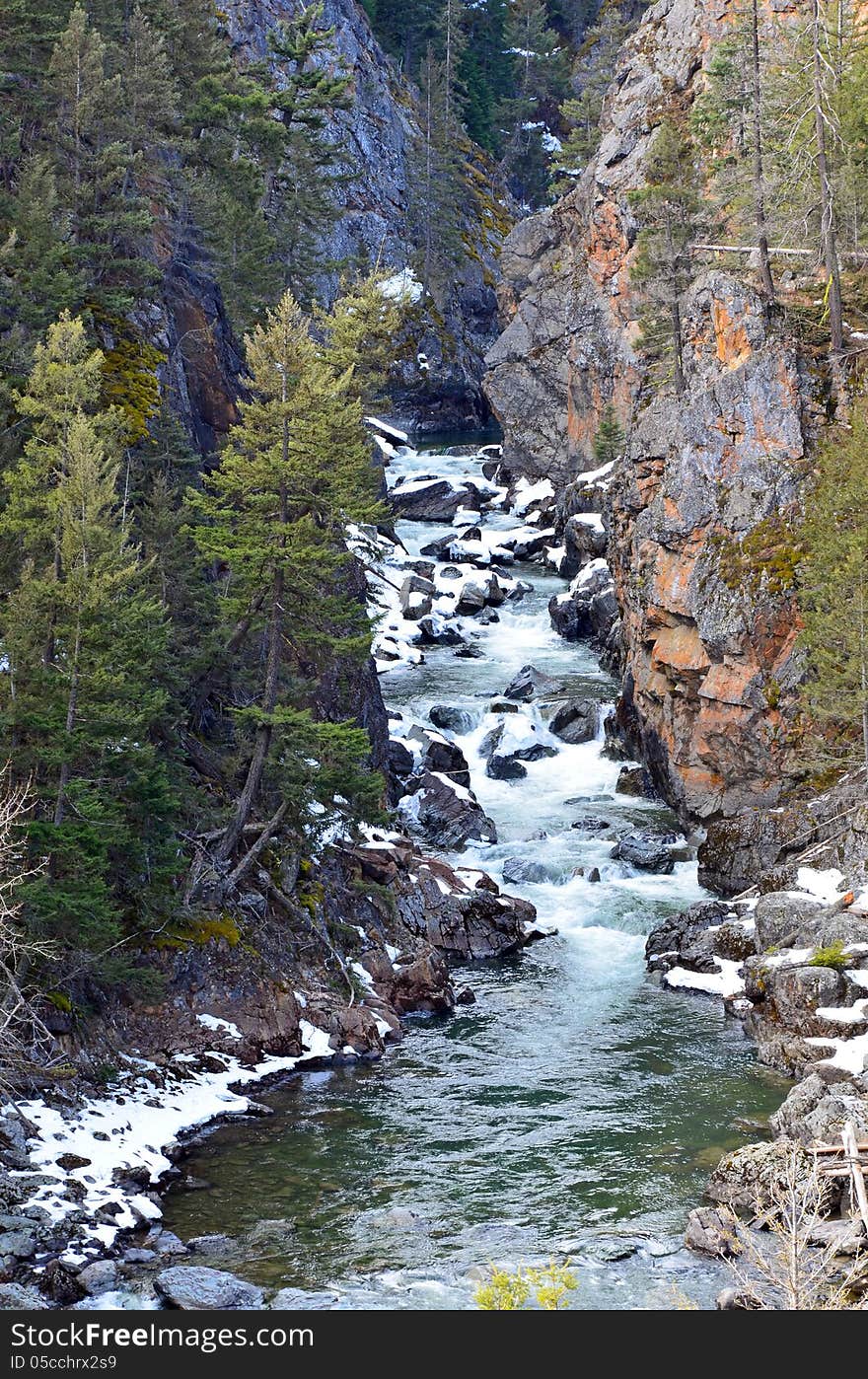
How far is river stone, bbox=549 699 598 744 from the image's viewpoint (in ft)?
155

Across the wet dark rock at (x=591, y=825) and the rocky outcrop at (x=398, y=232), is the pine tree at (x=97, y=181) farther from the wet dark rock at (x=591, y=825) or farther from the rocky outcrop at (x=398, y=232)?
the rocky outcrop at (x=398, y=232)

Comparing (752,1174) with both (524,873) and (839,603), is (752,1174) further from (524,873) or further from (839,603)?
(524,873)

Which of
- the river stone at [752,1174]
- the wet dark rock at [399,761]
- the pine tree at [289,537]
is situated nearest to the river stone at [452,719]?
the wet dark rock at [399,761]

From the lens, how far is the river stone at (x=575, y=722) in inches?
1861

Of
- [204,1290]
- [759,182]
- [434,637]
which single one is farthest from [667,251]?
[204,1290]

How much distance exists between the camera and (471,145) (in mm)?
110375

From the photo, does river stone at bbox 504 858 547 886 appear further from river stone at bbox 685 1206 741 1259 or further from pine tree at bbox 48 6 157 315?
pine tree at bbox 48 6 157 315

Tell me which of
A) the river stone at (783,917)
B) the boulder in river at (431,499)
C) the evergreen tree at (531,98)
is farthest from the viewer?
the evergreen tree at (531,98)

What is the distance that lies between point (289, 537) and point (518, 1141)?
14171 mm

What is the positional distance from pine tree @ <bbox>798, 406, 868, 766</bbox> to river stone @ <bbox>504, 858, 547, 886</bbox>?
8892 millimetres

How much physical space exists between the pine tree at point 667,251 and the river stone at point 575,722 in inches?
487

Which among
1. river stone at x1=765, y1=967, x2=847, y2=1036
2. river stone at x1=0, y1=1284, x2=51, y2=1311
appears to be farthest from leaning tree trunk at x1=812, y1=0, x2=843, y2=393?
river stone at x1=0, y1=1284, x2=51, y2=1311

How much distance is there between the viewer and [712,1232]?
18922mm
